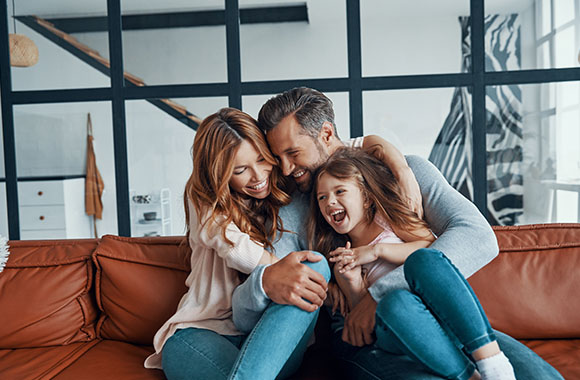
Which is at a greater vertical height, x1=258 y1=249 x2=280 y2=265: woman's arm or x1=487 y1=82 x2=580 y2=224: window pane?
Answer: x1=487 y1=82 x2=580 y2=224: window pane

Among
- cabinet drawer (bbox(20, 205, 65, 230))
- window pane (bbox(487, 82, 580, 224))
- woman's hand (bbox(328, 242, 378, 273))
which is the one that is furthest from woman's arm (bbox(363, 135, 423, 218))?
cabinet drawer (bbox(20, 205, 65, 230))

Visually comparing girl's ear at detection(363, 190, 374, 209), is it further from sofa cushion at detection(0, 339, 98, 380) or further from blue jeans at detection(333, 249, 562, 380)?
sofa cushion at detection(0, 339, 98, 380)

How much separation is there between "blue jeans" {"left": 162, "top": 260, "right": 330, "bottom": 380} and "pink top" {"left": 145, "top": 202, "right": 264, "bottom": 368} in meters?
0.05

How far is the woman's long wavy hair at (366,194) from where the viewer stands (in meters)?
1.48

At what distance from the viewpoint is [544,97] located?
2613 mm

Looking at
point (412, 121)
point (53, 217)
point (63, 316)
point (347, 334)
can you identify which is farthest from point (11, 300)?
point (412, 121)

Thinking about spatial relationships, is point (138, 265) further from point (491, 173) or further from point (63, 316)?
point (491, 173)

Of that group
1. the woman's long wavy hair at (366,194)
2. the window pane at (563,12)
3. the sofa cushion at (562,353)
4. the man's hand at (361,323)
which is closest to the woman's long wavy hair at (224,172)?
the woman's long wavy hair at (366,194)

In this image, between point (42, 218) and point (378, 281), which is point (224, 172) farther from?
point (42, 218)

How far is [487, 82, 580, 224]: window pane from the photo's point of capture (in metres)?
2.62

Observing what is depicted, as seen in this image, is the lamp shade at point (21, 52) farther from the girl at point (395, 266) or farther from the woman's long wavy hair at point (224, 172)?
the girl at point (395, 266)

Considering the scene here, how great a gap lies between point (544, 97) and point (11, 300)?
107 inches

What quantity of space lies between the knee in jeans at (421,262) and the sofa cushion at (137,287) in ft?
2.76

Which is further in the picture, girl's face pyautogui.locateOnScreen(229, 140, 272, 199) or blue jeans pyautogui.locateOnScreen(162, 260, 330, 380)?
girl's face pyautogui.locateOnScreen(229, 140, 272, 199)
